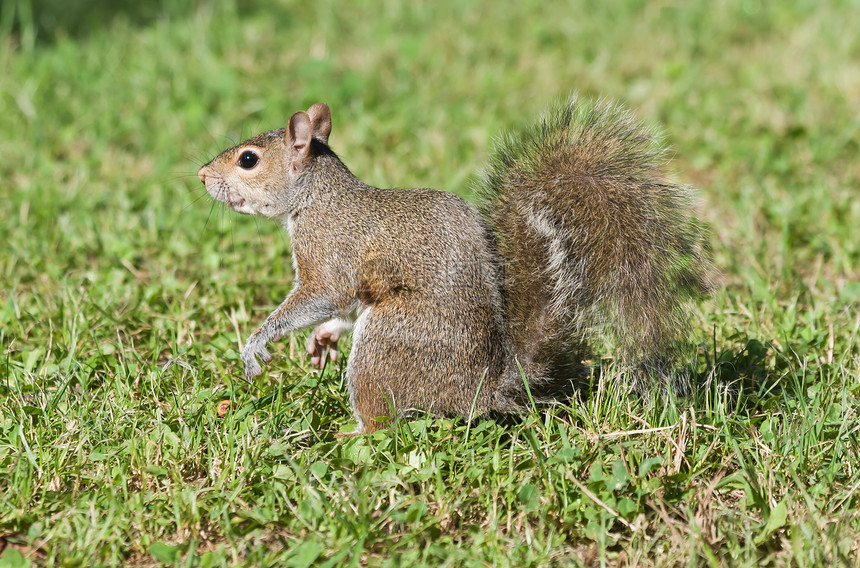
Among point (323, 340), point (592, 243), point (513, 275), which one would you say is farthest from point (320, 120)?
point (592, 243)

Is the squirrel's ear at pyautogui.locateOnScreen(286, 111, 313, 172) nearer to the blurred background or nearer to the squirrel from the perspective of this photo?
the squirrel

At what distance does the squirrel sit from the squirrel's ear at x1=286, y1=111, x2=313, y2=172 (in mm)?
43

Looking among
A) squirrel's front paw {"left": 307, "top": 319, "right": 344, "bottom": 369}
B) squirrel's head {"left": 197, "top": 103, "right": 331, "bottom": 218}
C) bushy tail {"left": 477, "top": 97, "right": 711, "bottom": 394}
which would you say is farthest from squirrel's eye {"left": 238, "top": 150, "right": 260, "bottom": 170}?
bushy tail {"left": 477, "top": 97, "right": 711, "bottom": 394}

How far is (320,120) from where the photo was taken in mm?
2621

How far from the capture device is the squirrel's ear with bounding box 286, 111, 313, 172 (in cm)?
251

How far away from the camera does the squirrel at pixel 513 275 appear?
2201mm

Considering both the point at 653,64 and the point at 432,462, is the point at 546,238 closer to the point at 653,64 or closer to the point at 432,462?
the point at 432,462

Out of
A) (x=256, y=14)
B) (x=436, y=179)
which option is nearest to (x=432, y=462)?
(x=436, y=179)

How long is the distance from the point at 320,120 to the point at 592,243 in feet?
2.94

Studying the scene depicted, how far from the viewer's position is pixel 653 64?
5207 millimetres

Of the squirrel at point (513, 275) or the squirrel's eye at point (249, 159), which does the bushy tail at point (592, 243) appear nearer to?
the squirrel at point (513, 275)

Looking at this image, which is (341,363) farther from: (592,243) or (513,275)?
(592,243)

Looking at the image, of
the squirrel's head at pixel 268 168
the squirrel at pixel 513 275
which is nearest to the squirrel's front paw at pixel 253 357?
the squirrel at pixel 513 275

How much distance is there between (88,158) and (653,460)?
305 cm
